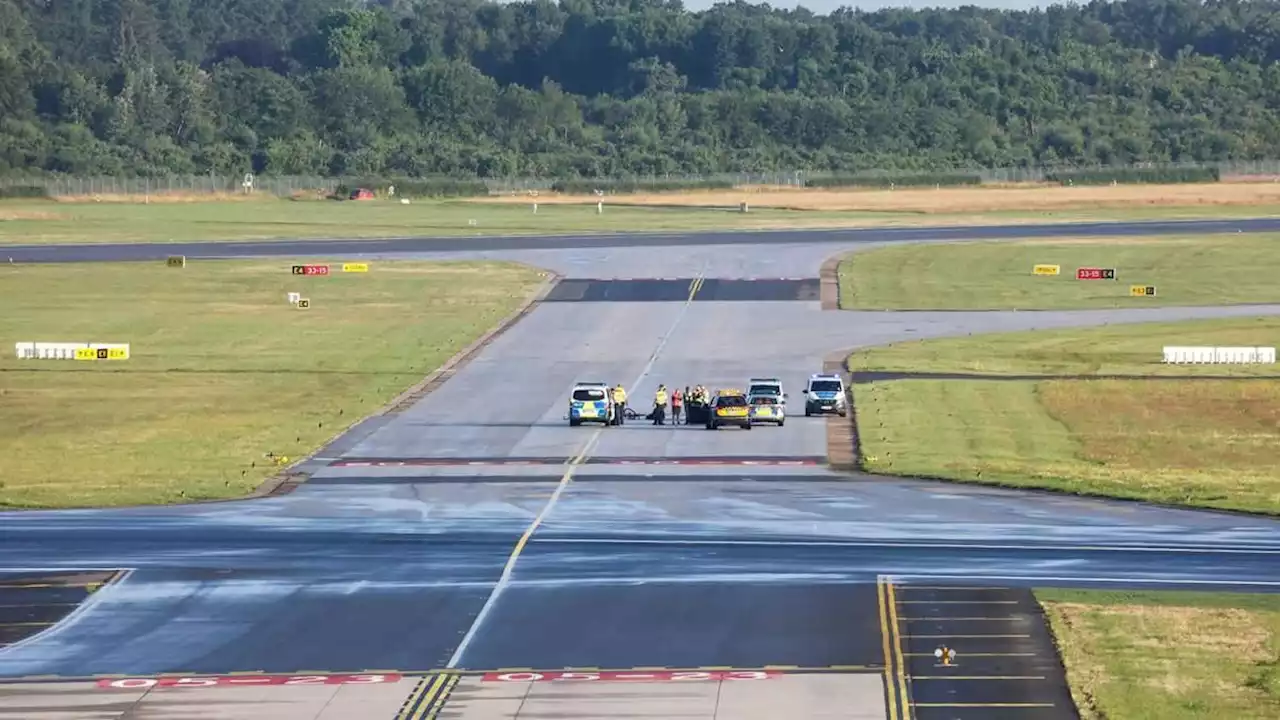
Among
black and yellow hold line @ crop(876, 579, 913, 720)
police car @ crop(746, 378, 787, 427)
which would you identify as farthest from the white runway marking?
police car @ crop(746, 378, 787, 427)

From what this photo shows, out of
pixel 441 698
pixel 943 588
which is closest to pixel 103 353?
pixel 943 588

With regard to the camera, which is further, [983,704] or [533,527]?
[533,527]

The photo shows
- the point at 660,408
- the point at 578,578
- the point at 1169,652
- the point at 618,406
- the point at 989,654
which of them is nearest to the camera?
the point at 989,654

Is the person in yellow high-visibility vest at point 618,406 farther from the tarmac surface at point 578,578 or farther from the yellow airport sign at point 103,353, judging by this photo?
Result: the yellow airport sign at point 103,353

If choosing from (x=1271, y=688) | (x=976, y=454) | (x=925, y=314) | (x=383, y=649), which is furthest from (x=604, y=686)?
(x=925, y=314)

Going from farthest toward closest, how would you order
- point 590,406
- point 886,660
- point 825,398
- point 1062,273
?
point 1062,273 → point 825,398 → point 590,406 → point 886,660

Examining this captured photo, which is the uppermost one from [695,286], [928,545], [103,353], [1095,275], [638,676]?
[638,676]

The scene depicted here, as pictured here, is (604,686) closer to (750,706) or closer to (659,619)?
(750,706)

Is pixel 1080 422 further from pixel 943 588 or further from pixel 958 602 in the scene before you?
pixel 958 602
